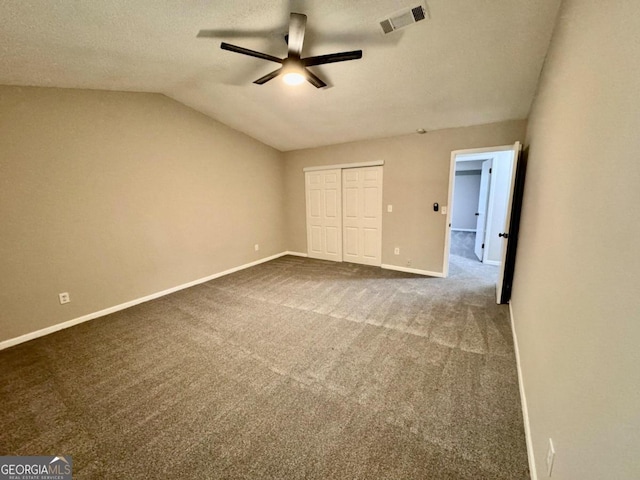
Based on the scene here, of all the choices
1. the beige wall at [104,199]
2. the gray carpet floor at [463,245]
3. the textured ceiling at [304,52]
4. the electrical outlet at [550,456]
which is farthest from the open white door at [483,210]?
the beige wall at [104,199]

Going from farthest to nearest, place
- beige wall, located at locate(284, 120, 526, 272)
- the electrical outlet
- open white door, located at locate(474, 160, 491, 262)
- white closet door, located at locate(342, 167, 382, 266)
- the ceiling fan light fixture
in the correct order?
open white door, located at locate(474, 160, 491, 262)
white closet door, located at locate(342, 167, 382, 266)
beige wall, located at locate(284, 120, 526, 272)
the ceiling fan light fixture
the electrical outlet

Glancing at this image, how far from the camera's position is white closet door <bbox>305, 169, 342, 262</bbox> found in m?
5.02

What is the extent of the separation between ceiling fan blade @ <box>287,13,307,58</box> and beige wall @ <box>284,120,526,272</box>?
2.65 metres

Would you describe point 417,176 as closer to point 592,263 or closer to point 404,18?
point 404,18

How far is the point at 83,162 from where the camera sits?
283 cm

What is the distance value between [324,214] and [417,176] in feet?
6.49

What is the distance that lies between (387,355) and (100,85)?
422 cm

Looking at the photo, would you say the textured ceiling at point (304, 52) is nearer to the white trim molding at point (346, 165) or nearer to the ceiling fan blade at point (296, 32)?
the ceiling fan blade at point (296, 32)

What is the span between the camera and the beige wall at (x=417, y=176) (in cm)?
360

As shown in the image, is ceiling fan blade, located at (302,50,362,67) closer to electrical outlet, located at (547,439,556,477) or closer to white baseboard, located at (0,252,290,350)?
electrical outlet, located at (547,439,556,477)

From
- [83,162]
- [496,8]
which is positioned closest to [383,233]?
[496,8]

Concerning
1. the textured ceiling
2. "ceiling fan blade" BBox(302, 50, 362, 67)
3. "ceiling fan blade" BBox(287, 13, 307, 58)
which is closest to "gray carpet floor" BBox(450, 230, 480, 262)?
the textured ceiling

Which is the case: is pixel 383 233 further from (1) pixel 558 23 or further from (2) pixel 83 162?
(2) pixel 83 162

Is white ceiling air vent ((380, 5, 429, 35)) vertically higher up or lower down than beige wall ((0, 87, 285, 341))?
higher up
